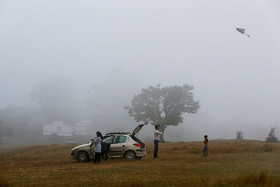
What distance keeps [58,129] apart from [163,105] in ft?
118

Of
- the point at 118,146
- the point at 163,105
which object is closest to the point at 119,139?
the point at 118,146

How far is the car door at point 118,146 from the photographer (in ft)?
69.7

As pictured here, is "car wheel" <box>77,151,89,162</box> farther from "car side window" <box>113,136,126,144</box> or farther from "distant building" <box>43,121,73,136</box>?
"distant building" <box>43,121,73,136</box>

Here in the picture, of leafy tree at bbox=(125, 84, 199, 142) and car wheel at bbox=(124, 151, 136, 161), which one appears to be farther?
leafy tree at bbox=(125, 84, 199, 142)

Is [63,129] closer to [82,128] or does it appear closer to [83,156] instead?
[82,128]

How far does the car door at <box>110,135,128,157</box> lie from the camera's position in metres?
21.2

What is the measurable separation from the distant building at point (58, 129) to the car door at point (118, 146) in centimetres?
6786

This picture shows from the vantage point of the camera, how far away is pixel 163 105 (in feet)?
209

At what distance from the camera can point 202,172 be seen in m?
15.1

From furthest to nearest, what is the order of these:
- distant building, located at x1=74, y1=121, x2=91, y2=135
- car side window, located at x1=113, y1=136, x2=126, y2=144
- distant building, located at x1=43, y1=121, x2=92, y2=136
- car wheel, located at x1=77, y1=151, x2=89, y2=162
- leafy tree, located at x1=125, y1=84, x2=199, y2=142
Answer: distant building, located at x1=74, y1=121, x2=91, y2=135, distant building, located at x1=43, y1=121, x2=92, y2=136, leafy tree, located at x1=125, y1=84, x2=199, y2=142, car side window, located at x1=113, y1=136, x2=126, y2=144, car wheel, located at x1=77, y1=151, x2=89, y2=162

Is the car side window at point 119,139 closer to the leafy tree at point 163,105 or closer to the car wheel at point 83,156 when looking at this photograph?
the car wheel at point 83,156

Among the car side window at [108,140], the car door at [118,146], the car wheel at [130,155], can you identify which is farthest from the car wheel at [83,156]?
the car wheel at [130,155]

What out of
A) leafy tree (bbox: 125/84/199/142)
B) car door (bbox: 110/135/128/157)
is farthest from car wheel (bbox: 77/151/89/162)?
leafy tree (bbox: 125/84/199/142)

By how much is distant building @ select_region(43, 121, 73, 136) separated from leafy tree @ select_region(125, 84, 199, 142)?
3060cm
